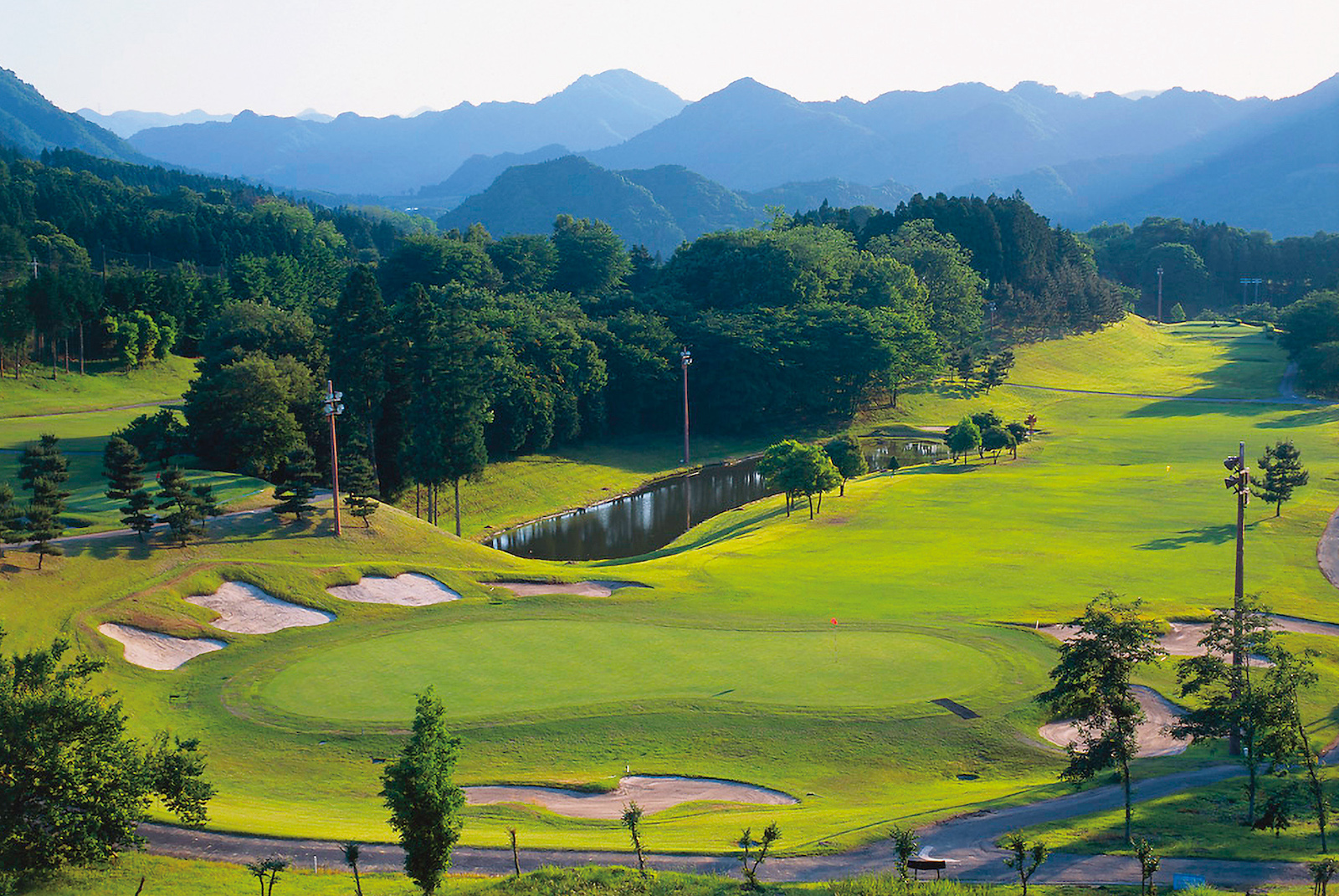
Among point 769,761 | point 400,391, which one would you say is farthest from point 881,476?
point 769,761

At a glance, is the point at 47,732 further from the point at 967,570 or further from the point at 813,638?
the point at 967,570

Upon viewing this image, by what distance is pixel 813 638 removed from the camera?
41.8m

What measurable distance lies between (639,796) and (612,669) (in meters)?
Result: 8.61

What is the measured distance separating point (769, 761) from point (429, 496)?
49.2 meters

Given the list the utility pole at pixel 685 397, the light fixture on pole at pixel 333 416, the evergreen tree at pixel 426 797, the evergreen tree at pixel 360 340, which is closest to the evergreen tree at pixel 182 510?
the light fixture on pole at pixel 333 416

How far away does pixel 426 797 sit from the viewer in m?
20.2

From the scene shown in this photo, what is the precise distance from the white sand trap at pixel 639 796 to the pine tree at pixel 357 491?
87.2ft

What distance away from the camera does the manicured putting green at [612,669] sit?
117 feet

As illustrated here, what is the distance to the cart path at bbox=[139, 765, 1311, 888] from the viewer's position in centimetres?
2306

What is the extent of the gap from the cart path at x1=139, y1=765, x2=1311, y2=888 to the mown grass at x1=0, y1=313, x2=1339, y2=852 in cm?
73

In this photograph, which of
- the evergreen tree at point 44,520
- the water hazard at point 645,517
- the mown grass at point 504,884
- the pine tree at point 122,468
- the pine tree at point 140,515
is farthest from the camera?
the water hazard at point 645,517

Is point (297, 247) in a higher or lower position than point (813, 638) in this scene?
higher

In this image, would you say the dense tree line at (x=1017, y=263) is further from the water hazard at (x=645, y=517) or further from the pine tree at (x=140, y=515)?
the pine tree at (x=140, y=515)

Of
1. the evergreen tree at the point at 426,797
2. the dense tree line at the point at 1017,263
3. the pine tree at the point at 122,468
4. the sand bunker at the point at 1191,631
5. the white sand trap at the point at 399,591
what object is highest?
the dense tree line at the point at 1017,263
